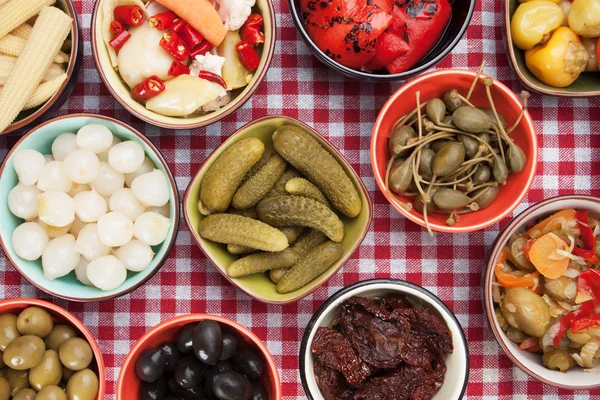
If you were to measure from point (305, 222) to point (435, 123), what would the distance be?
1.27 feet

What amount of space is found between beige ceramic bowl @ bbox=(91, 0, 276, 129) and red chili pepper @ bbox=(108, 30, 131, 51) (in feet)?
0.07

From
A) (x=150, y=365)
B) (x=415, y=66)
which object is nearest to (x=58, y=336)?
(x=150, y=365)

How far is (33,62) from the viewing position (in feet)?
4.75

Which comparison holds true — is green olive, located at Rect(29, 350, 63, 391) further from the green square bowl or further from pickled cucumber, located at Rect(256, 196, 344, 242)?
pickled cucumber, located at Rect(256, 196, 344, 242)

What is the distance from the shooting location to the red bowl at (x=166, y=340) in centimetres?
147

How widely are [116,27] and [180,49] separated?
0.50 ft

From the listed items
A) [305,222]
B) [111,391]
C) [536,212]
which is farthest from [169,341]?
[536,212]

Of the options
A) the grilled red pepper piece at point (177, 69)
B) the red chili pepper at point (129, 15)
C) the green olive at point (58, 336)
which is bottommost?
the green olive at point (58, 336)

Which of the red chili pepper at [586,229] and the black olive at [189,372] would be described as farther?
the red chili pepper at [586,229]

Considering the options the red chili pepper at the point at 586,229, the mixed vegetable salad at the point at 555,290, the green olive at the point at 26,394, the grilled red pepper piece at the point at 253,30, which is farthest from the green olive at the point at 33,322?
the red chili pepper at the point at 586,229

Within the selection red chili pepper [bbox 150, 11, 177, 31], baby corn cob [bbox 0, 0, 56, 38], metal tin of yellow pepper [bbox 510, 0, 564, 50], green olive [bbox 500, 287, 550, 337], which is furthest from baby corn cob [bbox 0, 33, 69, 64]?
green olive [bbox 500, 287, 550, 337]

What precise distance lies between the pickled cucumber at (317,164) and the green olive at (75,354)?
2.11 ft

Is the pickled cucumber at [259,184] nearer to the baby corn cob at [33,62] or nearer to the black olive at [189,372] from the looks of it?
the black olive at [189,372]

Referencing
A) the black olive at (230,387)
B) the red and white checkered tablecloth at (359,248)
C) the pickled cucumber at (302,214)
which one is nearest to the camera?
the black olive at (230,387)
